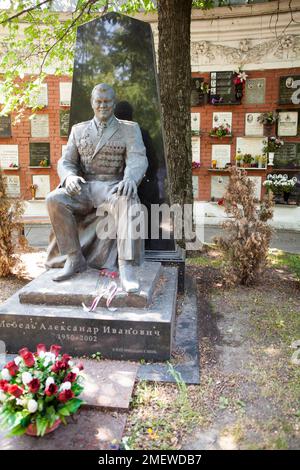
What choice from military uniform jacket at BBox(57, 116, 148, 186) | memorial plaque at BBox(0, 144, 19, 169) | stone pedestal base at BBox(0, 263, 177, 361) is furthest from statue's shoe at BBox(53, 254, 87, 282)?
memorial plaque at BBox(0, 144, 19, 169)

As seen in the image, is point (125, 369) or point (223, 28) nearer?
point (125, 369)

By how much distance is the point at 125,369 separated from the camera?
3305 mm

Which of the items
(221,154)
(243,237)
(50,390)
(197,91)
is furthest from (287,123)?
(50,390)

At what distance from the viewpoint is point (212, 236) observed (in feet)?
28.7

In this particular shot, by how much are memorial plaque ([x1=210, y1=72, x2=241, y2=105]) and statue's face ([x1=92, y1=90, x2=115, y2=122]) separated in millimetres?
6676

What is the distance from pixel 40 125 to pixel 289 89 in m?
6.06

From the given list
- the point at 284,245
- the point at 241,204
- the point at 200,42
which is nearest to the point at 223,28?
the point at 200,42

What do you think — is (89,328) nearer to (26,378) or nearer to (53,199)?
(26,378)

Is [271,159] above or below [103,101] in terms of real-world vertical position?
below

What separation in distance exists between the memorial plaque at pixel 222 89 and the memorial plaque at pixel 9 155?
16.6 feet

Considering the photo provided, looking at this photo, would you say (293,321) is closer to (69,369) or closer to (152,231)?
(152,231)

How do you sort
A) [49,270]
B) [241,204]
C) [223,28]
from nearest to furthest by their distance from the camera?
[49,270] → [241,204] → [223,28]

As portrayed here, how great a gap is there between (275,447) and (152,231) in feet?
8.92

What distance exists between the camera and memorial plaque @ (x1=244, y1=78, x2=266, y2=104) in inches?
396
